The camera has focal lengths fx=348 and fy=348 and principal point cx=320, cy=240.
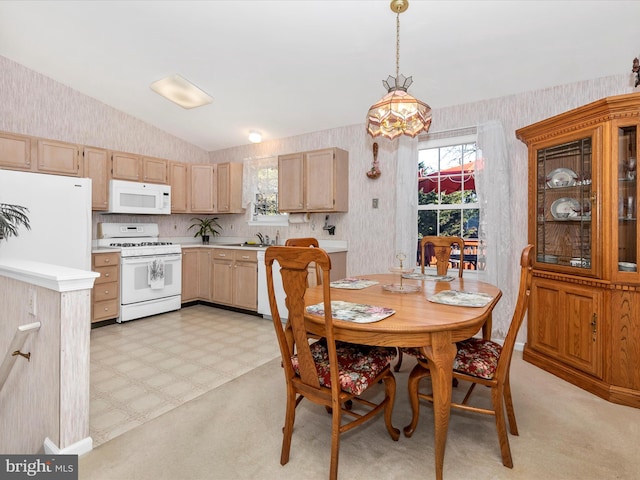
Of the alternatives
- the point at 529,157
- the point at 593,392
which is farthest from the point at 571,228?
the point at 593,392

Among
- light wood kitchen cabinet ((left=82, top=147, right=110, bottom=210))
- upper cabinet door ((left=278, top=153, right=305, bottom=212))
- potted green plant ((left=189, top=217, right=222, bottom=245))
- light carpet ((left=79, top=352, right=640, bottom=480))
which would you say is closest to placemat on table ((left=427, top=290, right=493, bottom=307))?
light carpet ((left=79, top=352, right=640, bottom=480))

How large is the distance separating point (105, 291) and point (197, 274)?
1268mm

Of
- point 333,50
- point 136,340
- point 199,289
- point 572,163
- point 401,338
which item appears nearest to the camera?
point 401,338

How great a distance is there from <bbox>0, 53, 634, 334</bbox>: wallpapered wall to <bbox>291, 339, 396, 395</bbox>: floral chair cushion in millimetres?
2235

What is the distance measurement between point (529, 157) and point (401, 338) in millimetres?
2456

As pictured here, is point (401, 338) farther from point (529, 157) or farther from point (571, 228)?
point (529, 157)

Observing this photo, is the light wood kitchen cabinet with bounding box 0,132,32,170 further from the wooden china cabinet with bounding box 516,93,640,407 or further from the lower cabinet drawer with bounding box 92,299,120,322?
the wooden china cabinet with bounding box 516,93,640,407

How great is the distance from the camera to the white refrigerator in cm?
296

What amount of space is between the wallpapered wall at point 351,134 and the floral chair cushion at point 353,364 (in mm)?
2235

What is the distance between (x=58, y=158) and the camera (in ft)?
12.6

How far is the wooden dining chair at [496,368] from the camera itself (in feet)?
5.44

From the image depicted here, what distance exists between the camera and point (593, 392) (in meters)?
2.44

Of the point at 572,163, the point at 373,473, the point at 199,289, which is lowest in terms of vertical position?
the point at 373,473

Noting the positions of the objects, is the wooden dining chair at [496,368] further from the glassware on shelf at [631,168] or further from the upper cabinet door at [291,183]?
the upper cabinet door at [291,183]
